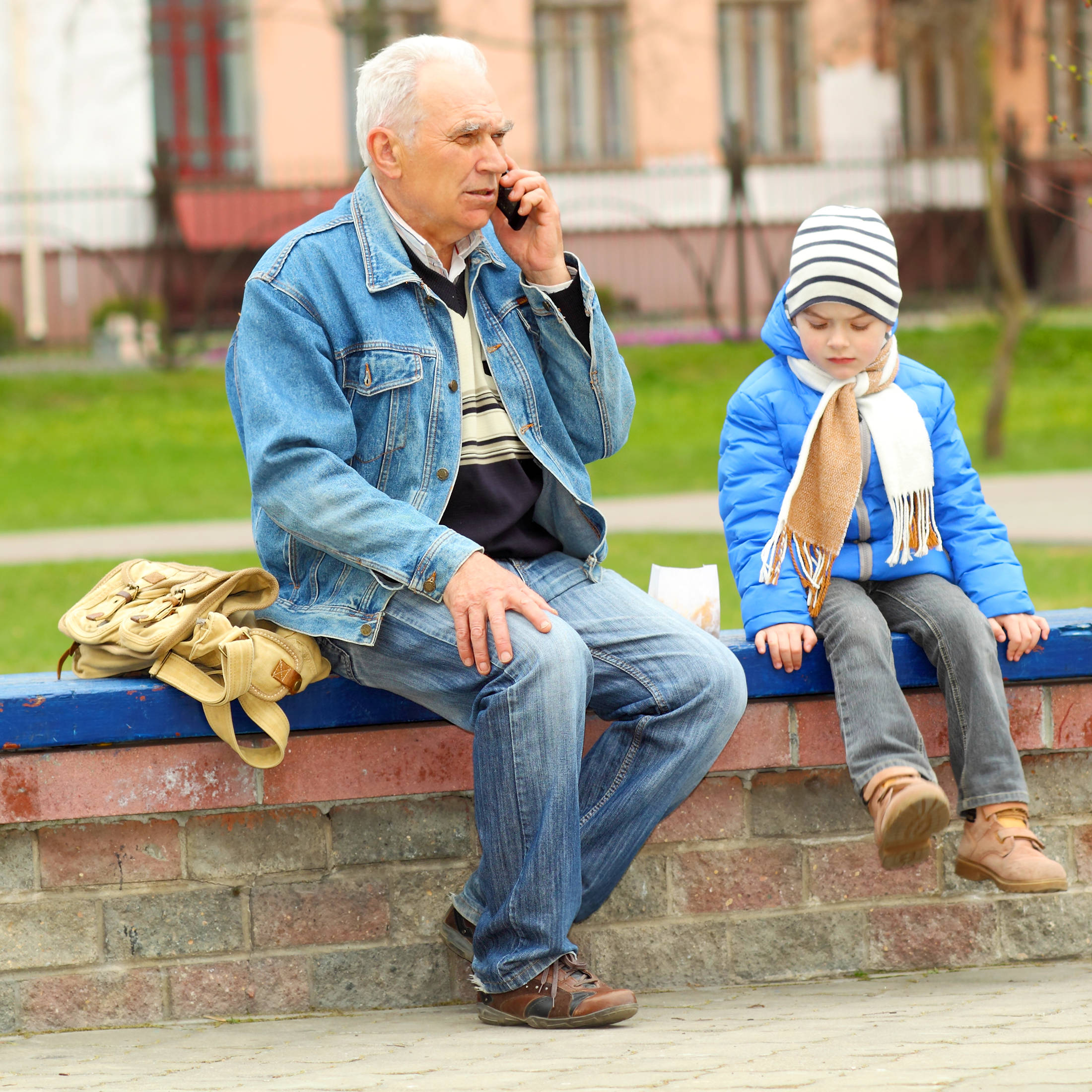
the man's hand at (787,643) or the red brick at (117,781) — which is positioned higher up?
the man's hand at (787,643)

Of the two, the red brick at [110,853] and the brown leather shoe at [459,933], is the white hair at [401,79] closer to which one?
the red brick at [110,853]

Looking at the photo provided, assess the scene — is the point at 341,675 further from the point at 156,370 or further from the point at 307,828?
the point at 156,370

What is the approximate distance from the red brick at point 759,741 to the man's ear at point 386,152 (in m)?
1.30

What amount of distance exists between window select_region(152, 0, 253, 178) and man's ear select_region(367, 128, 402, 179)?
19304mm

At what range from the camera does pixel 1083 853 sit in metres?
3.69

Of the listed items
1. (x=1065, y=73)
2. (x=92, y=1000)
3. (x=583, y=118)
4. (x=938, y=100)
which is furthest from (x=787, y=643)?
(x=938, y=100)

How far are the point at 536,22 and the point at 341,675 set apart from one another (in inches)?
812

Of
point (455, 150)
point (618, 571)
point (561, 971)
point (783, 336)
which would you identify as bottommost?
point (561, 971)

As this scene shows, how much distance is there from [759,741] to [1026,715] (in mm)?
586

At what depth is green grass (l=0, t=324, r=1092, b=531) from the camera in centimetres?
1127

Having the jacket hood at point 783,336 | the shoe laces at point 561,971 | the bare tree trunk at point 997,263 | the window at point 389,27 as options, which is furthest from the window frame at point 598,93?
the shoe laces at point 561,971

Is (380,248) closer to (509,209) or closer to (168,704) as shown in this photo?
(509,209)

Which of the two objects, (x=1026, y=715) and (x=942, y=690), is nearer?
(x=942, y=690)

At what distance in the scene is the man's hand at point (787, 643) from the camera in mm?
3457
